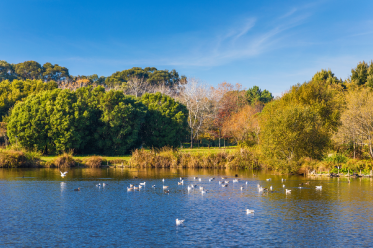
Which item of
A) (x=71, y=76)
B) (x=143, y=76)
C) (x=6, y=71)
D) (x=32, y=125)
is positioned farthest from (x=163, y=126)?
(x=6, y=71)

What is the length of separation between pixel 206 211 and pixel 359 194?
17.8 metres

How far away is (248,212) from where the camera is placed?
1057 inches

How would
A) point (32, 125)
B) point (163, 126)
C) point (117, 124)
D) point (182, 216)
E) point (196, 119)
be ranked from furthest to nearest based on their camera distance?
point (196, 119)
point (163, 126)
point (117, 124)
point (32, 125)
point (182, 216)

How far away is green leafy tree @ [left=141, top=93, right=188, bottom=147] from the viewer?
86.2 m

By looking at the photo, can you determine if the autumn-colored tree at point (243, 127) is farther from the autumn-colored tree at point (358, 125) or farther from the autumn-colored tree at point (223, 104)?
the autumn-colored tree at point (358, 125)

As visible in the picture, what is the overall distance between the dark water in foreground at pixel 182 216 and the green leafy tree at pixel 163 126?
1749 inches

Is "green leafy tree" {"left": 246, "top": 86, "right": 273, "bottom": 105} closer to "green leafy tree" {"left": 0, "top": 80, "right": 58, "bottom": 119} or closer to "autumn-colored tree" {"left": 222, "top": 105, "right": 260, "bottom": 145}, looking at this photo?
"autumn-colored tree" {"left": 222, "top": 105, "right": 260, "bottom": 145}

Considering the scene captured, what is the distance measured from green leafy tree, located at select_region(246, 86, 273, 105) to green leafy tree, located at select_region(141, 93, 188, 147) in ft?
148

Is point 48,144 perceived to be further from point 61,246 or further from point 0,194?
point 61,246

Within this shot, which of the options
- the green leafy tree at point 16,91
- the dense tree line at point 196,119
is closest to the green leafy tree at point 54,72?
the dense tree line at point 196,119

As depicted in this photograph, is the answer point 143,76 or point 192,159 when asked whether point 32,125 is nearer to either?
point 192,159

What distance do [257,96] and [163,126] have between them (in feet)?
180

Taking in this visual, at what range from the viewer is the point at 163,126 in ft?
285

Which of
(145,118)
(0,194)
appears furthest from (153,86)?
(0,194)
